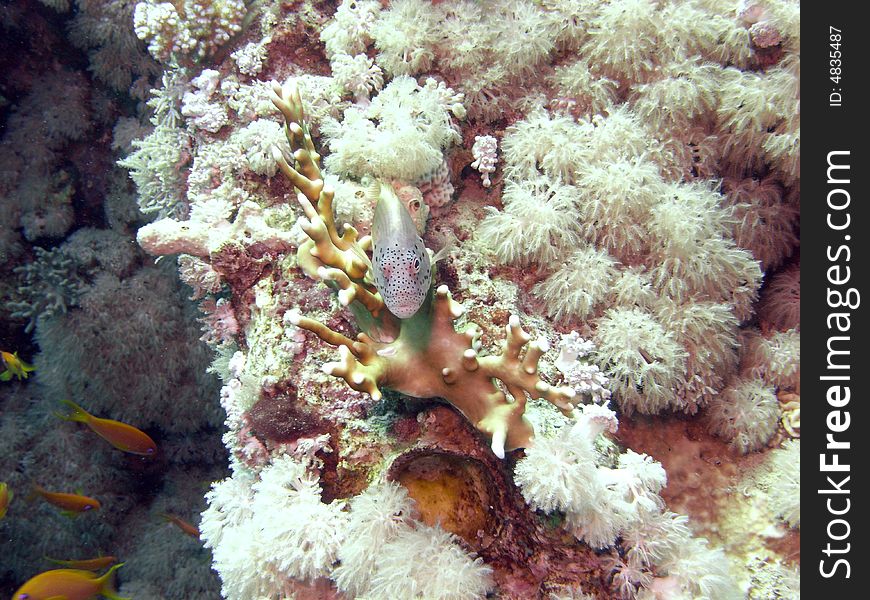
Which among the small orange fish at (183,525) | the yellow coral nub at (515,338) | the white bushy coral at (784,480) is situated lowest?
the small orange fish at (183,525)

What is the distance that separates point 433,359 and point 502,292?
74cm

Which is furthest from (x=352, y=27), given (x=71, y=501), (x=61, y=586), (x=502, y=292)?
(x=61, y=586)

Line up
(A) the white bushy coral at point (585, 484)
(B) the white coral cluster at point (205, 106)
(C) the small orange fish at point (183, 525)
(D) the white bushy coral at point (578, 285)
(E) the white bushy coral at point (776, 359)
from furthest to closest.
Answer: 1. (C) the small orange fish at point (183, 525)
2. (B) the white coral cluster at point (205, 106)
3. (E) the white bushy coral at point (776, 359)
4. (D) the white bushy coral at point (578, 285)
5. (A) the white bushy coral at point (585, 484)

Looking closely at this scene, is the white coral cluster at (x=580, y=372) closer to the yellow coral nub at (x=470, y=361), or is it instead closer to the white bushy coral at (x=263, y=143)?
the yellow coral nub at (x=470, y=361)

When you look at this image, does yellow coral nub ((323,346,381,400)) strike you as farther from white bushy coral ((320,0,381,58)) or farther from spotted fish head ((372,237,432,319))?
white bushy coral ((320,0,381,58))

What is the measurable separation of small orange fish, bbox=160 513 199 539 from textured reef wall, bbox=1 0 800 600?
2831 millimetres

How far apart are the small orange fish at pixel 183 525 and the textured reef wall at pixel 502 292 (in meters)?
2.83

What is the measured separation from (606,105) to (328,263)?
2024 mm

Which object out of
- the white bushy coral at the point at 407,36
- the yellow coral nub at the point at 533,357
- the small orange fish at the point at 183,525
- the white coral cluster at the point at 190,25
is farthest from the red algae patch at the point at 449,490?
the small orange fish at the point at 183,525
